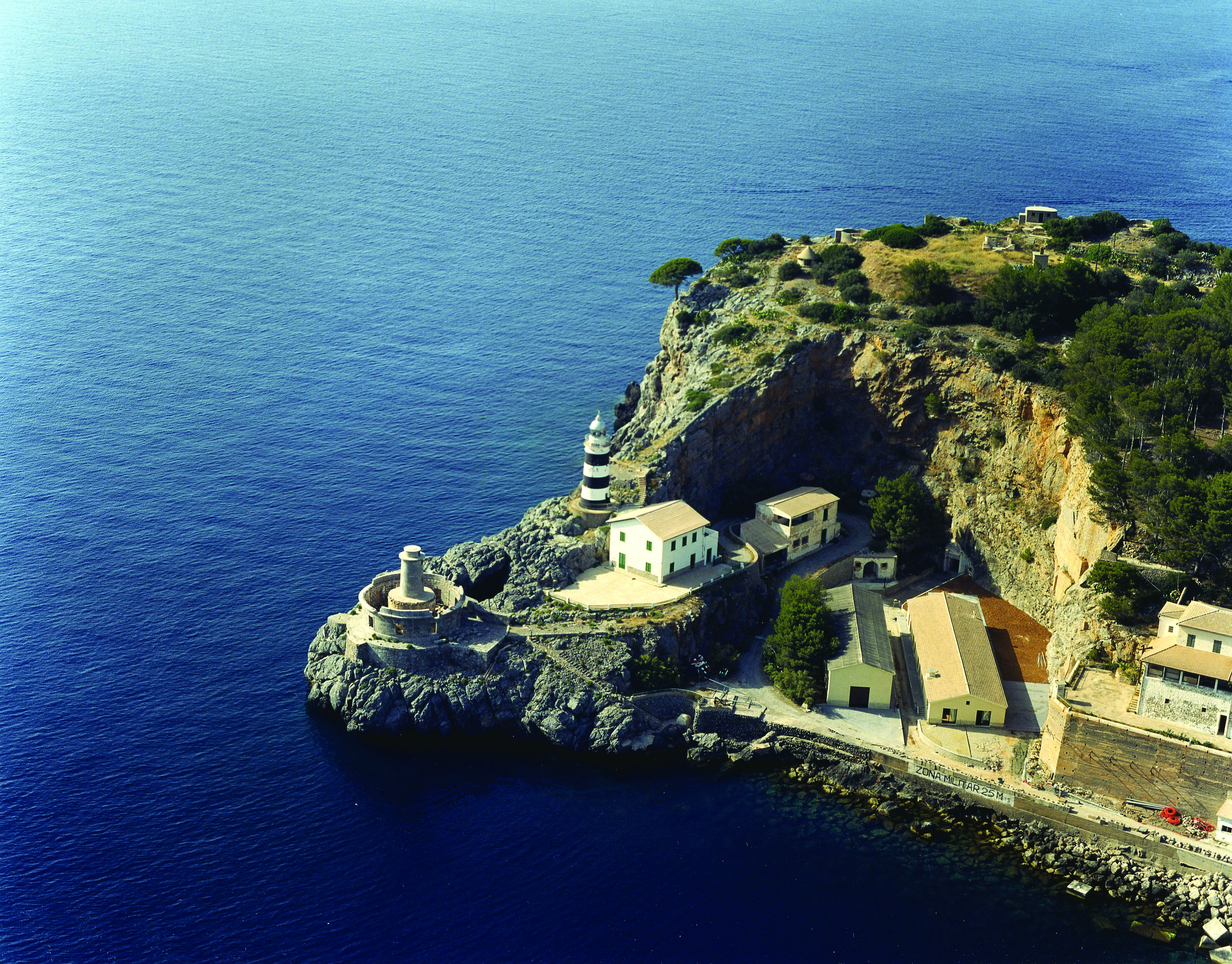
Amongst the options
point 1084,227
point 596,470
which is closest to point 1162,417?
point 1084,227

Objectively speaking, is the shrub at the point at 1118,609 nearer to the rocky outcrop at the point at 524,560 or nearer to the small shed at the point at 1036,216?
the rocky outcrop at the point at 524,560

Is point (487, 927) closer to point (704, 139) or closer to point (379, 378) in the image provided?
point (379, 378)

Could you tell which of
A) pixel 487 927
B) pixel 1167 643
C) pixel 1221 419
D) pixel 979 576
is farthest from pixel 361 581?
pixel 1221 419

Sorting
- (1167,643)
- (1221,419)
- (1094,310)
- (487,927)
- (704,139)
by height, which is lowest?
(487,927)

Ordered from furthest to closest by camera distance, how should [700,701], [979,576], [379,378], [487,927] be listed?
[379,378]
[979,576]
[700,701]
[487,927]

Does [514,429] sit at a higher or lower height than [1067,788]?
higher

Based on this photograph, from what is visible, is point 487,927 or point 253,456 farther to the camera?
point 253,456

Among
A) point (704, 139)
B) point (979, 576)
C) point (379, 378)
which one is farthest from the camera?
point (704, 139)
